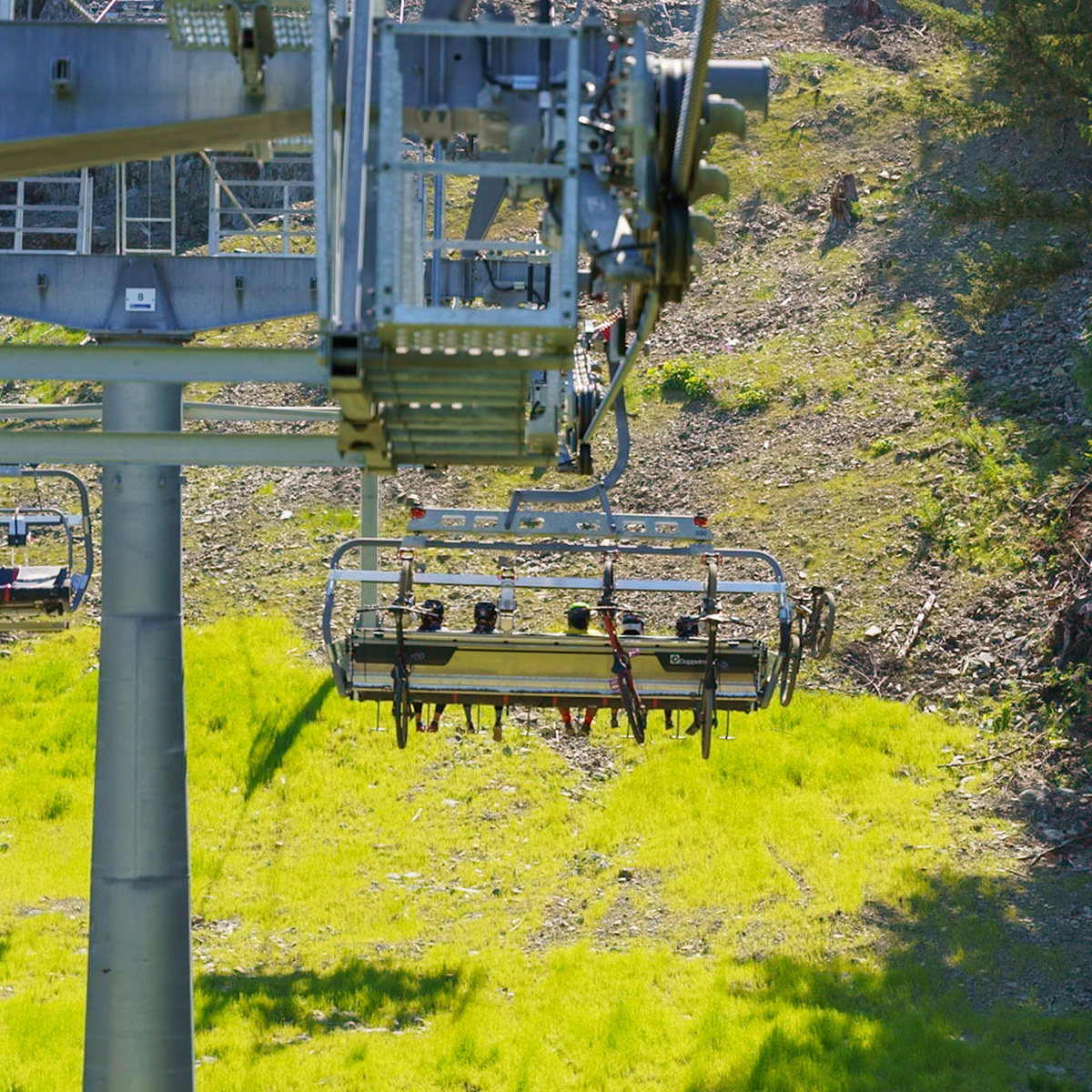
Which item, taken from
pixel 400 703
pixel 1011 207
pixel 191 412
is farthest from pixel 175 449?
pixel 1011 207

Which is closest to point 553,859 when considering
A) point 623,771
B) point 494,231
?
point 623,771

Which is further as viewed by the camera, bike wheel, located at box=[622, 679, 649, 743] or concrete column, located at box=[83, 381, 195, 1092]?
concrete column, located at box=[83, 381, 195, 1092]

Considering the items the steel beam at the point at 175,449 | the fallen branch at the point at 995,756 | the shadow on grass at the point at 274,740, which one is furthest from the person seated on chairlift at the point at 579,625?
the shadow on grass at the point at 274,740

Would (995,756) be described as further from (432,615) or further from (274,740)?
(432,615)

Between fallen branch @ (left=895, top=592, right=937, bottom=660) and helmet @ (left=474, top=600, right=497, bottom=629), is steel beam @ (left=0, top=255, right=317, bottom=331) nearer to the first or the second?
helmet @ (left=474, top=600, right=497, bottom=629)

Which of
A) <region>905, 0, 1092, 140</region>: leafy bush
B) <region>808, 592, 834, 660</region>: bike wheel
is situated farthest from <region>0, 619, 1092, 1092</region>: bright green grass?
<region>905, 0, 1092, 140</region>: leafy bush

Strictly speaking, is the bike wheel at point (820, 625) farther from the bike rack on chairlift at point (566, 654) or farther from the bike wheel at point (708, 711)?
the bike wheel at point (708, 711)
